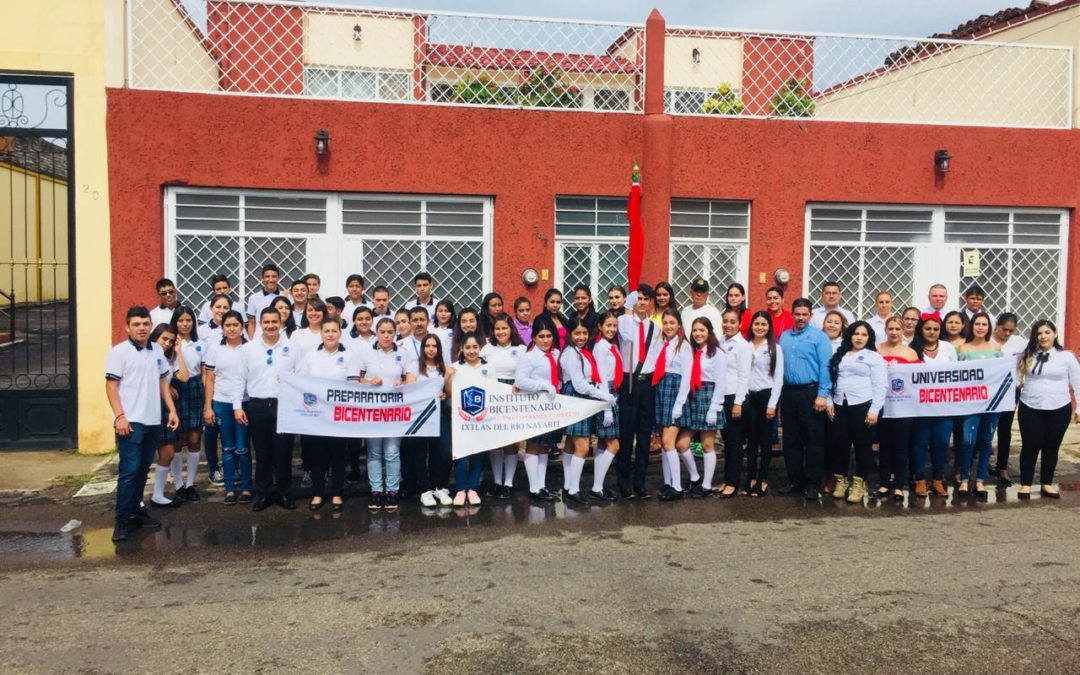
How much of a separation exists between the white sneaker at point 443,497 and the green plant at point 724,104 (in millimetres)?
6503

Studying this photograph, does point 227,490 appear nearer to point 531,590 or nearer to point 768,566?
point 531,590

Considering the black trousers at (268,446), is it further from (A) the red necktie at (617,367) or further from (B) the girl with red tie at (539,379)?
(A) the red necktie at (617,367)

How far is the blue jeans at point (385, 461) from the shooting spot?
287 inches

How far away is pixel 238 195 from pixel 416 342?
12.0 ft

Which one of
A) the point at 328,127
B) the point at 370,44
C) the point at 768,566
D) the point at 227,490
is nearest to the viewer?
the point at 768,566

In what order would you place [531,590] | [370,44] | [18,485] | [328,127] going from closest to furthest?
[531,590]
[18,485]
[328,127]
[370,44]

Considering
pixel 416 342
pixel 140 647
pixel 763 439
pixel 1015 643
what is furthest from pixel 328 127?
pixel 1015 643

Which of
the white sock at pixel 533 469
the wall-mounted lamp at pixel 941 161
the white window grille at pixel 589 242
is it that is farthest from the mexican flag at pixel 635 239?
the wall-mounted lamp at pixel 941 161

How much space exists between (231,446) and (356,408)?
3.83 feet

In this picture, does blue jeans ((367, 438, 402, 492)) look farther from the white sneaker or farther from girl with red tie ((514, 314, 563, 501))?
girl with red tie ((514, 314, 563, 501))

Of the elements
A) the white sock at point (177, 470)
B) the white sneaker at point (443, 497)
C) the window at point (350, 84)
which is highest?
the window at point (350, 84)

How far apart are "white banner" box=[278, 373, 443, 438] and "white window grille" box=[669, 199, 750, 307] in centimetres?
455

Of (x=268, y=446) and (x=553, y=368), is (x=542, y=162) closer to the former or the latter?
(x=553, y=368)

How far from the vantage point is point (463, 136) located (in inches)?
401
